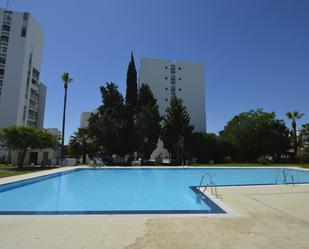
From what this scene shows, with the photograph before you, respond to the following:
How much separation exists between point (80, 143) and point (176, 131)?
1631 cm

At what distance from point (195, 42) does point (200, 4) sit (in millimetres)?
5749

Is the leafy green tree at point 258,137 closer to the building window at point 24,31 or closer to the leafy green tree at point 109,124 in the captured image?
the leafy green tree at point 109,124

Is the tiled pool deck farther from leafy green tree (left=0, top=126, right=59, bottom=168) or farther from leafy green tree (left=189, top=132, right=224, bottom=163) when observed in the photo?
leafy green tree (left=189, top=132, right=224, bottom=163)

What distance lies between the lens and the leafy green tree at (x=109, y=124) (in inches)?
1157

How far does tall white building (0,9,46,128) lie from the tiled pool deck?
144ft

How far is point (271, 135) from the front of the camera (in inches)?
1366

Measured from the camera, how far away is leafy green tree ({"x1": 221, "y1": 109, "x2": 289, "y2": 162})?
1374 inches

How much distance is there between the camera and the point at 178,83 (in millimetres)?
47094

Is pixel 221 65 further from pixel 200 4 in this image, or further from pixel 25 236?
pixel 25 236

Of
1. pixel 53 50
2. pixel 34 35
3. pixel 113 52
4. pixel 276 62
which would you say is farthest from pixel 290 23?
pixel 34 35

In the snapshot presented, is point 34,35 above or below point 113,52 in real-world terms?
above

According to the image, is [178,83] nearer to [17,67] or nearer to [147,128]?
[147,128]

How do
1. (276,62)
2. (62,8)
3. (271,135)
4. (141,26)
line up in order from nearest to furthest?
1. (62,8)
2. (141,26)
3. (276,62)
4. (271,135)

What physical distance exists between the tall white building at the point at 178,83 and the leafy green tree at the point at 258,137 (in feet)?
34.3
